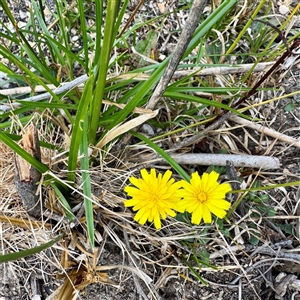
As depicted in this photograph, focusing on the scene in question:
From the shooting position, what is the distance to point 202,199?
0.96 m

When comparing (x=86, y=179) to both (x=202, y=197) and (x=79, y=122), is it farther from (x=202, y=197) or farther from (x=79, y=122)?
(x=202, y=197)

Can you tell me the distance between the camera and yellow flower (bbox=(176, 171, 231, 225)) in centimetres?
95

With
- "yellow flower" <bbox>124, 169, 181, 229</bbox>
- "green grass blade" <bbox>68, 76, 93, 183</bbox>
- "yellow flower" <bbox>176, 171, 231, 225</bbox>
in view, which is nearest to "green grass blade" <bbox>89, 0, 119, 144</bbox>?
"green grass blade" <bbox>68, 76, 93, 183</bbox>

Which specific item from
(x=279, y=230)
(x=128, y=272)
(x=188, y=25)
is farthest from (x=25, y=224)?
(x=279, y=230)

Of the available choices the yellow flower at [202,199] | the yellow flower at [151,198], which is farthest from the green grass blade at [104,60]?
the yellow flower at [202,199]

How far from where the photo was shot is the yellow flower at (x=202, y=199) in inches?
37.6

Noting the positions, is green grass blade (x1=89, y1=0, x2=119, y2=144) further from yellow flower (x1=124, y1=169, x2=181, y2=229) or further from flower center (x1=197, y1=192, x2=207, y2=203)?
flower center (x1=197, y1=192, x2=207, y2=203)

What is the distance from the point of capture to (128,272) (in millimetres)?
1136

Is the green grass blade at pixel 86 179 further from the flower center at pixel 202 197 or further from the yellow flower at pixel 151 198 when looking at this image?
the flower center at pixel 202 197

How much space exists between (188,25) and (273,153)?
0.71 m

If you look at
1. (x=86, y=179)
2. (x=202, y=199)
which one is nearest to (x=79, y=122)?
(x=86, y=179)

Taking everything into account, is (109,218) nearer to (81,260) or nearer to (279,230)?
(81,260)

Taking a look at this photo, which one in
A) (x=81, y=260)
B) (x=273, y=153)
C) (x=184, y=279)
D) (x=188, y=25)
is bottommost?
(x=184, y=279)

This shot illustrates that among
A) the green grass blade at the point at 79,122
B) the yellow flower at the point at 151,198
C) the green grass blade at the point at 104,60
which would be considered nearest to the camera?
the green grass blade at the point at 104,60
